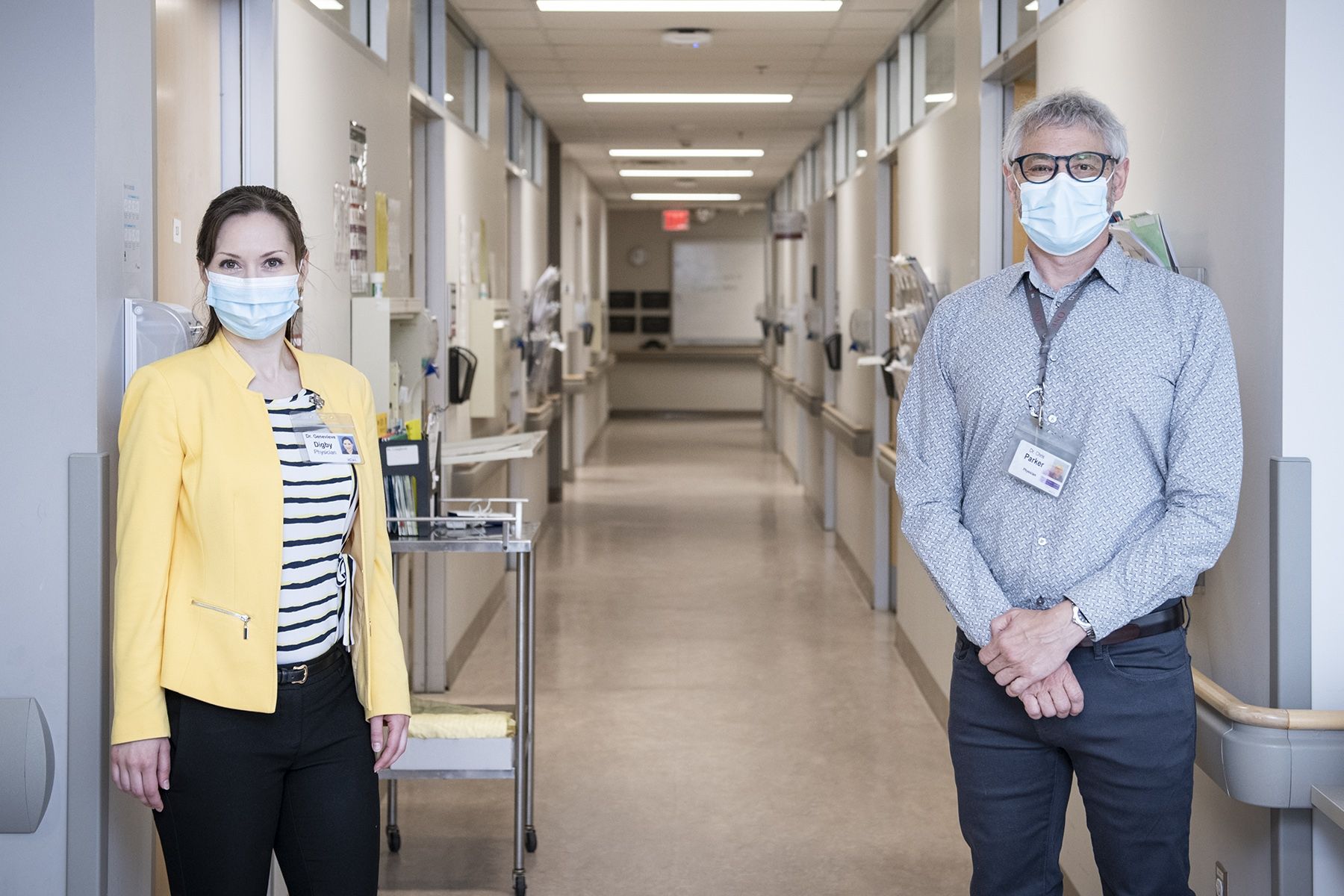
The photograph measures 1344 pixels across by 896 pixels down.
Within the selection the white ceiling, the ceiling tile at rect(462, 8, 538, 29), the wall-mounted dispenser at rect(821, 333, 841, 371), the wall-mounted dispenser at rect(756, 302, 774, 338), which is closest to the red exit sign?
the wall-mounted dispenser at rect(756, 302, 774, 338)

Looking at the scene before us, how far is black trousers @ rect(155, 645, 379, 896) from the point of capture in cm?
206

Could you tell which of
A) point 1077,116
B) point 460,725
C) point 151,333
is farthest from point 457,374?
point 1077,116

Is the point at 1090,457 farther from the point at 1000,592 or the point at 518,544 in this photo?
the point at 518,544

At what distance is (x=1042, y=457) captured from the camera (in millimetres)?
2074

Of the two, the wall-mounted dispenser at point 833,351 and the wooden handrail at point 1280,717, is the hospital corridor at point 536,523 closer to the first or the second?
the wooden handrail at point 1280,717

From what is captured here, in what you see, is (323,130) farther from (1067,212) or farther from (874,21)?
(874,21)

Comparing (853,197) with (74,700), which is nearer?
(74,700)

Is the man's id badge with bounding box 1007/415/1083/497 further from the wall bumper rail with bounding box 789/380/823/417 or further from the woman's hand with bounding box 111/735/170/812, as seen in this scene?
the wall bumper rail with bounding box 789/380/823/417

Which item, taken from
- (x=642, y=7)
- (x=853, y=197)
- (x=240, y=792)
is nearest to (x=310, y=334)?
(x=240, y=792)

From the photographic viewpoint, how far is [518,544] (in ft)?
11.5

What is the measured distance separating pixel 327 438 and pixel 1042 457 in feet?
3.66

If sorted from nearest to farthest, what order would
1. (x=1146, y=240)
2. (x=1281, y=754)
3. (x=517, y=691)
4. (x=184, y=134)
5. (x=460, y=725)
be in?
(x=1281, y=754), (x=1146, y=240), (x=184, y=134), (x=460, y=725), (x=517, y=691)

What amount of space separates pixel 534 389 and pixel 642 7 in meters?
3.63

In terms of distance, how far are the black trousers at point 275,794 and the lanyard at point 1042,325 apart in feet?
3.90
